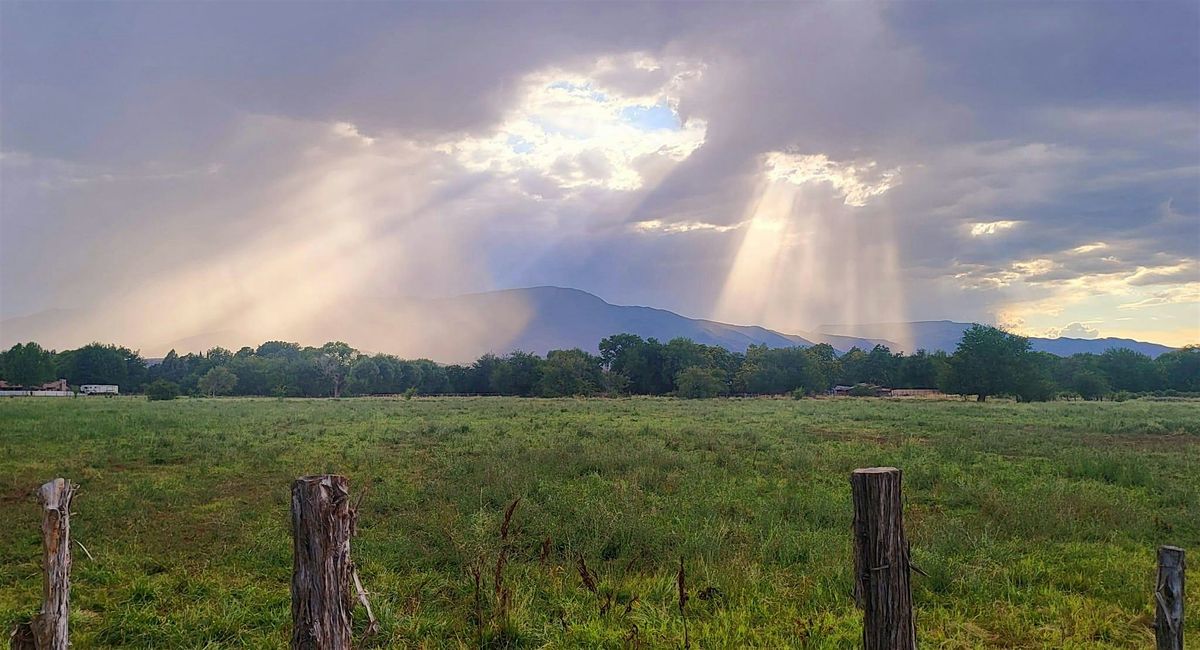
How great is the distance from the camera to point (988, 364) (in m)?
65.5

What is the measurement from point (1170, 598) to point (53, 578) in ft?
19.3

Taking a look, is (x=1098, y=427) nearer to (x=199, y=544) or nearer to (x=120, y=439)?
(x=199, y=544)

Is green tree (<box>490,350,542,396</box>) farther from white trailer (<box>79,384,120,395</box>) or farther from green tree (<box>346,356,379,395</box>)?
white trailer (<box>79,384,120,395</box>)

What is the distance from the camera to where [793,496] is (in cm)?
1183

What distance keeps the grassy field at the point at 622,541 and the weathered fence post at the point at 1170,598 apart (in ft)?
9.49

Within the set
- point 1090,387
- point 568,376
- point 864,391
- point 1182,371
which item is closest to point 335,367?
point 568,376

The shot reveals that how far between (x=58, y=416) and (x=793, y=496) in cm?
3487

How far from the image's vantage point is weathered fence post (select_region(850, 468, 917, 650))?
328 centimetres

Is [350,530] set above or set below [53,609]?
above

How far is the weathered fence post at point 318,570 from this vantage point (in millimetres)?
3350

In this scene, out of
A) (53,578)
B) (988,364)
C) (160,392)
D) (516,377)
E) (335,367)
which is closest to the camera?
(53,578)

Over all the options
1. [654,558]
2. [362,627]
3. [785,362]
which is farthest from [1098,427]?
[785,362]

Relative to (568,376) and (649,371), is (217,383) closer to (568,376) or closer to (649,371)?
(568,376)

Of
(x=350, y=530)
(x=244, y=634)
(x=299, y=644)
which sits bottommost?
(x=244, y=634)
